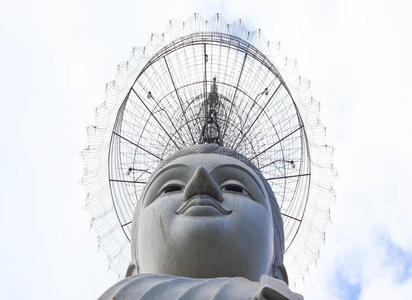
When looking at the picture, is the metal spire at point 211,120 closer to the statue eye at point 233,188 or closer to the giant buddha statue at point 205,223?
the giant buddha statue at point 205,223

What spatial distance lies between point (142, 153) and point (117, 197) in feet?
3.19

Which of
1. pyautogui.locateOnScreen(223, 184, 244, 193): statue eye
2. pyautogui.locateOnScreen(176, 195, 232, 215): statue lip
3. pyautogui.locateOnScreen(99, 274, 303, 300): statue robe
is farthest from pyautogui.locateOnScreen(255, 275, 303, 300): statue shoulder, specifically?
pyautogui.locateOnScreen(223, 184, 244, 193): statue eye

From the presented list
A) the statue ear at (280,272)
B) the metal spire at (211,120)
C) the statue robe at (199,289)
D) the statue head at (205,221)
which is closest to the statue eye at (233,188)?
the statue head at (205,221)

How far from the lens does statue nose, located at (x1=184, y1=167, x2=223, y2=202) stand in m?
8.62

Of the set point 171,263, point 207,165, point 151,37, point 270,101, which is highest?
point 151,37

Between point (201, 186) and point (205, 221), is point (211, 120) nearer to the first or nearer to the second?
point (201, 186)

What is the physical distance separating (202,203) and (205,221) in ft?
1.03

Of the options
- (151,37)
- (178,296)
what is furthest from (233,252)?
(151,37)

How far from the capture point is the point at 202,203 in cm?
850

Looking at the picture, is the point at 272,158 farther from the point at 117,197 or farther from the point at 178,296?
the point at 178,296

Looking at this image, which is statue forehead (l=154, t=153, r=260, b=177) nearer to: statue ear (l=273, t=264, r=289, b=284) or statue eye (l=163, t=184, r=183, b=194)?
statue eye (l=163, t=184, r=183, b=194)

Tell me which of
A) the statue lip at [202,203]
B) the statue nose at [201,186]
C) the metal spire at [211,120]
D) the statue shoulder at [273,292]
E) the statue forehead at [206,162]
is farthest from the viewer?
the metal spire at [211,120]

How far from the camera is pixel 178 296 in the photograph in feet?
19.4

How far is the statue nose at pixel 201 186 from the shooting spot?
8.62 metres
